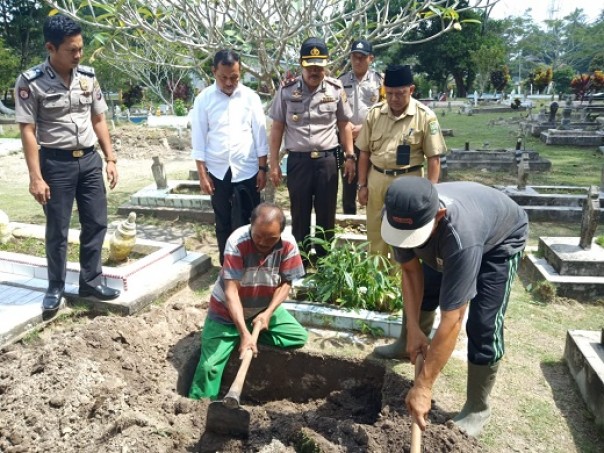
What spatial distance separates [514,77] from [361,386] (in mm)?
68417

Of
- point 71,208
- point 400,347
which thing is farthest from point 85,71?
point 400,347

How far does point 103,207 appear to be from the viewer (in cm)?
380

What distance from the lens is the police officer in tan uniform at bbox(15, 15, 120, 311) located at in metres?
3.26

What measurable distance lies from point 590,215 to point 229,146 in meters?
3.13

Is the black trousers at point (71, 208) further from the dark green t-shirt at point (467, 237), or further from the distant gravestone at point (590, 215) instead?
the distant gravestone at point (590, 215)

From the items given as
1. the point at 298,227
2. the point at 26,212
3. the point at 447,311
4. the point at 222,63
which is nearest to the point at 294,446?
the point at 447,311

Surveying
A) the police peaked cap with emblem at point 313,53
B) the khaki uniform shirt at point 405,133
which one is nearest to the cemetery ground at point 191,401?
the khaki uniform shirt at point 405,133

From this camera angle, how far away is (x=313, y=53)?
150 inches

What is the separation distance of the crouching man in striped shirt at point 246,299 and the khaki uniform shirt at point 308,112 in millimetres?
1315

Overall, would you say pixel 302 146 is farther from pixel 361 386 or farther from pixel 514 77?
pixel 514 77

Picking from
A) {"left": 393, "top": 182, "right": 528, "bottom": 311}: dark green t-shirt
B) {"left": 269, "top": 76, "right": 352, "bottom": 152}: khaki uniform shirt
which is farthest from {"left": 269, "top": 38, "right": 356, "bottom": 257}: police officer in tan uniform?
{"left": 393, "top": 182, "right": 528, "bottom": 311}: dark green t-shirt

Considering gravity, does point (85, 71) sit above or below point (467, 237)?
above

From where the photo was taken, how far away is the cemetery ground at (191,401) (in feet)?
7.92

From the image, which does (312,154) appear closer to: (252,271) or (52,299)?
(252,271)
